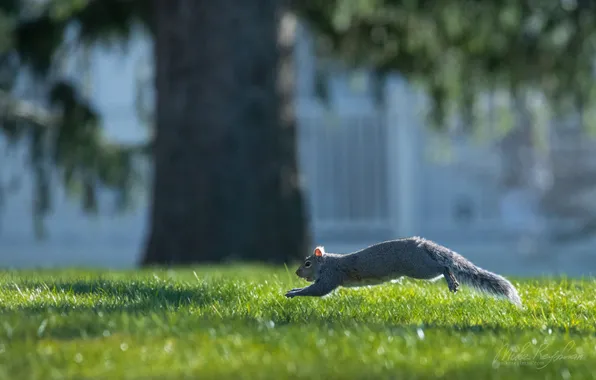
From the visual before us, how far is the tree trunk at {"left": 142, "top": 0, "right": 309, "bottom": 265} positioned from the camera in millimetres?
10562

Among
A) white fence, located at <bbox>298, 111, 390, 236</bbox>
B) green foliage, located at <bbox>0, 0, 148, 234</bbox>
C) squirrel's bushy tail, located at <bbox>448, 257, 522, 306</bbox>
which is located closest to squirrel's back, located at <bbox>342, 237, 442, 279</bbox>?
squirrel's bushy tail, located at <bbox>448, 257, 522, 306</bbox>

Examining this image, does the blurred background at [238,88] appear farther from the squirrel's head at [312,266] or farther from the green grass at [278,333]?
the green grass at [278,333]

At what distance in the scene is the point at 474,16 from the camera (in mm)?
12336

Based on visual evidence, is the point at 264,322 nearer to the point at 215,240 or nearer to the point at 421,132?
the point at 215,240

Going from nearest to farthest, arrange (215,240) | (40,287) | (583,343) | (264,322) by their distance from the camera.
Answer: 1. (583,343)
2. (264,322)
3. (40,287)
4. (215,240)

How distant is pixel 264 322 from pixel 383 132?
A: 20.2m

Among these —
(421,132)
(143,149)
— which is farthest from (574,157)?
(143,149)

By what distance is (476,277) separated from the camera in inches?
212

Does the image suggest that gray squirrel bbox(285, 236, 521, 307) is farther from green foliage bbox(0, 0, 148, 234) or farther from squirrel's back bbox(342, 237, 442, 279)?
green foliage bbox(0, 0, 148, 234)

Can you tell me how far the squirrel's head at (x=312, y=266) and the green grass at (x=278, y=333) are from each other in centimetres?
18

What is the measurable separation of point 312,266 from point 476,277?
104 cm

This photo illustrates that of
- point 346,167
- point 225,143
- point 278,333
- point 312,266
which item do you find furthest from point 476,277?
point 346,167

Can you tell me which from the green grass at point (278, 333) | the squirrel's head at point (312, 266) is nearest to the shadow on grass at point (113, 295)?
the green grass at point (278, 333)

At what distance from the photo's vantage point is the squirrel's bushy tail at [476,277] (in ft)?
17.4
